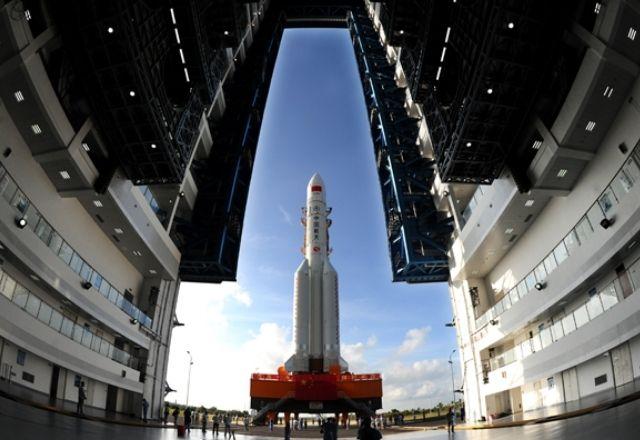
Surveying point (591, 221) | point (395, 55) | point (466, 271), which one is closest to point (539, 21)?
point (591, 221)

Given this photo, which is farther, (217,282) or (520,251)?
(217,282)

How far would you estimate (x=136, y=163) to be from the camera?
26641mm

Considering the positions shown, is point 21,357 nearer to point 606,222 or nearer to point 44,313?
point 44,313

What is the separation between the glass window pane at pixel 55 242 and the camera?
24.0 metres

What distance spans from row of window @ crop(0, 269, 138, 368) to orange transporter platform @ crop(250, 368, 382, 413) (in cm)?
1000

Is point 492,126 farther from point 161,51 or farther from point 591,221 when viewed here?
point 161,51

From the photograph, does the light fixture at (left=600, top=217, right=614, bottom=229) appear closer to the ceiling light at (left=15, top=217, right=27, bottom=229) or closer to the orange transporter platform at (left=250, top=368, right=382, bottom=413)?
the orange transporter platform at (left=250, top=368, right=382, bottom=413)

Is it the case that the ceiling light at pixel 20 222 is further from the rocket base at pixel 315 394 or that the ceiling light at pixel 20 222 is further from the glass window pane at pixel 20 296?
the rocket base at pixel 315 394

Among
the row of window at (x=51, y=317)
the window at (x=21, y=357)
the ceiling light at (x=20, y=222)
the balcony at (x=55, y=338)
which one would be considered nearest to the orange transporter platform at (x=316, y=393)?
the balcony at (x=55, y=338)

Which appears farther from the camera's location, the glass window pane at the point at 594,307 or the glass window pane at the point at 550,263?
the glass window pane at the point at 550,263

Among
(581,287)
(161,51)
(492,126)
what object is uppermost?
(161,51)

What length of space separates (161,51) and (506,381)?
28.5 meters

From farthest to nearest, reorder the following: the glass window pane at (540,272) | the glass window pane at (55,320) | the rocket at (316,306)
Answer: the rocket at (316,306) < the glass window pane at (540,272) < the glass window pane at (55,320)

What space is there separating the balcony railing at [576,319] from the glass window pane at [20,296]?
2616 centimetres
